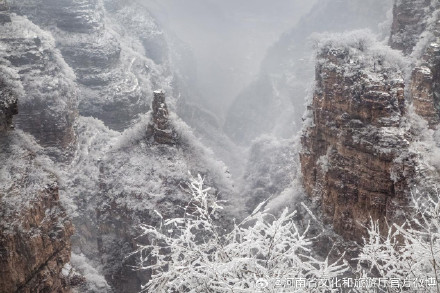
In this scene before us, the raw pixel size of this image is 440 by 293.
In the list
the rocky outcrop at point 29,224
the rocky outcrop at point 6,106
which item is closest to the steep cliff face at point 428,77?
the rocky outcrop at point 29,224

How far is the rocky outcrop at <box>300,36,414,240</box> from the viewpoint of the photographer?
57.1 ft

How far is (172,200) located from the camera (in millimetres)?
23547

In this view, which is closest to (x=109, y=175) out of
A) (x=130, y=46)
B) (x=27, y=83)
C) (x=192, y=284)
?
(x=27, y=83)

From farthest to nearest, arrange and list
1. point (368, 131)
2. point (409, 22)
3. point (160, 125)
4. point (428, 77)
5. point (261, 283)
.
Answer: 1. point (409, 22)
2. point (160, 125)
3. point (428, 77)
4. point (368, 131)
5. point (261, 283)

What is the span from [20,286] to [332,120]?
1550 centimetres

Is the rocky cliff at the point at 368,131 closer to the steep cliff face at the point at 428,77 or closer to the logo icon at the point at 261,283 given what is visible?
the steep cliff face at the point at 428,77

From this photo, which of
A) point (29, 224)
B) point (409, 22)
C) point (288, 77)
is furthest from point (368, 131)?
point (288, 77)

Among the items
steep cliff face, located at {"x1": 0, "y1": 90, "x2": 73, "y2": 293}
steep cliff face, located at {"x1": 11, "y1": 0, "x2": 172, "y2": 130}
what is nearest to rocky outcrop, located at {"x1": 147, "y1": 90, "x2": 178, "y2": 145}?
steep cliff face, located at {"x1": 0, "y1": 90, "x2": 73, "y2": 293}

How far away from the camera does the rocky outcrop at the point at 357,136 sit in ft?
57.1

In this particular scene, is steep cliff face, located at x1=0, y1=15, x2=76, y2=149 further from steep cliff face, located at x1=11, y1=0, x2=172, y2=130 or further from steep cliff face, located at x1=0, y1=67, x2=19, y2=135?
steep cliff face, located at x1=0, y1=67, x2=19, y2=135

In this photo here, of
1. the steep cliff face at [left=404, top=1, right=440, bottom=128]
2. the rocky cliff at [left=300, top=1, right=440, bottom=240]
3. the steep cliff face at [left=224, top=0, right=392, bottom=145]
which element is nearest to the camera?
the rocky cliff at [left=300, top=1, right=440, bottom=240]

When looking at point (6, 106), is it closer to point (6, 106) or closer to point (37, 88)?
point (6, 106)

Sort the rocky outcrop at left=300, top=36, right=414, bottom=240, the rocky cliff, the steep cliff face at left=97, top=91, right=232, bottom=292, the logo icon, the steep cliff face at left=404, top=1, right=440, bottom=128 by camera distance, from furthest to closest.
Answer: the steep cliff face at left=97, top=91, right=232, bottom=292 < the steep cliff face at left=404, top=1, right=440, bottom=128 < the rocky outcrop at left=300, top=36, right=414, bottom=240 < the rocky cliff < the logo icon

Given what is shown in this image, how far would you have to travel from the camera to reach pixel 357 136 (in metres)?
18.3
